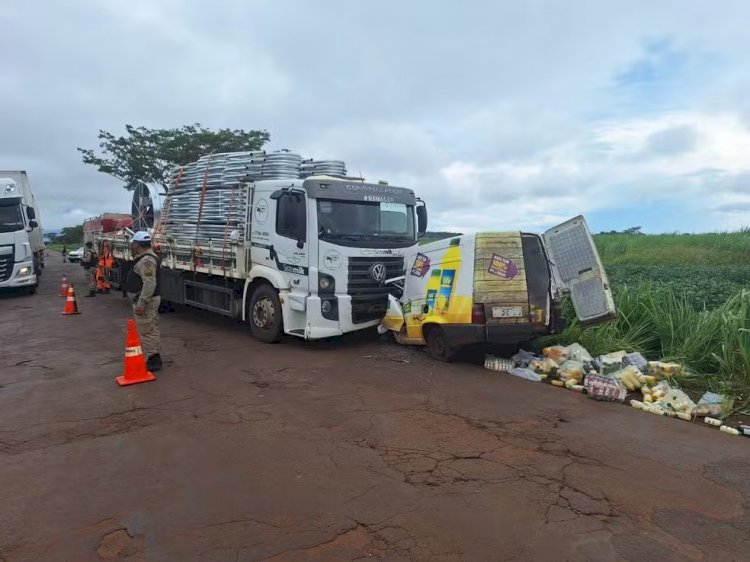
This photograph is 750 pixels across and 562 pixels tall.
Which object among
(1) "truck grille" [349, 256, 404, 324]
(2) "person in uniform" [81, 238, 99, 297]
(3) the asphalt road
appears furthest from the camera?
(2) "person in uniform" [81, 238, 99, 297]

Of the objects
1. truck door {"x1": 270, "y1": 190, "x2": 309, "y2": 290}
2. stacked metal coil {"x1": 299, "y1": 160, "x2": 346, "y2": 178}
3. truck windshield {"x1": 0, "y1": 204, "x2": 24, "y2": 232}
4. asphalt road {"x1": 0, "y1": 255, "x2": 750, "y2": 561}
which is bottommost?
asphalt road {"x1": 0, "y1": 255, "x2": 750, "y2": 561}

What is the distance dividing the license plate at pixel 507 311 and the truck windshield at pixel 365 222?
2494 millimetres

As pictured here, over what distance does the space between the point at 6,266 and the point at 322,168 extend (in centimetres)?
1090

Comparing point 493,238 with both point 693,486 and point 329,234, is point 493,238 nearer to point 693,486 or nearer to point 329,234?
point 329,234

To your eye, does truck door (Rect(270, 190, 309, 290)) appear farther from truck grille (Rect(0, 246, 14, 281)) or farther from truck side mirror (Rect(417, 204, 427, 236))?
truck grille (Rect(0, 246, 14, 281))

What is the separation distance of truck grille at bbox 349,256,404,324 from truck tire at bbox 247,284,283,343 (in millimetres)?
1263

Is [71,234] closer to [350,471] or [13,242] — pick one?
[13,242]

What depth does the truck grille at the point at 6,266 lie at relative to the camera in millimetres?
14898

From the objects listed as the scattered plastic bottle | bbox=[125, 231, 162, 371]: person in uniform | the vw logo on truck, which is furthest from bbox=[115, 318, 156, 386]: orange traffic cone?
the scattered plastic bottle

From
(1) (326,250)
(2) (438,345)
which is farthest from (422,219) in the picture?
(2) (438,345)

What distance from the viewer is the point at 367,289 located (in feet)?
27.6

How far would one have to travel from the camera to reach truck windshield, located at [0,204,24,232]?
15.0m

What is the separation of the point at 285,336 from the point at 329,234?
2.27 metres

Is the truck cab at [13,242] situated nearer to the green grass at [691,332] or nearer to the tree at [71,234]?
the green grass at [691,332]
